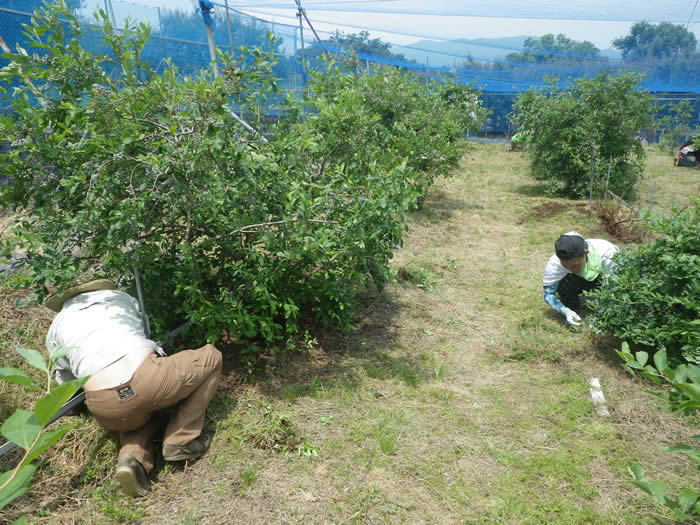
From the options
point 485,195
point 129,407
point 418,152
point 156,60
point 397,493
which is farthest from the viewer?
point 485,195

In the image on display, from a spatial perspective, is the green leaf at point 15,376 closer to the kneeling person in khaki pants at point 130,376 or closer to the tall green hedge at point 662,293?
the kneeling person in khaki pants at point 130,376

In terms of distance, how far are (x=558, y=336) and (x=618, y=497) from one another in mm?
1789

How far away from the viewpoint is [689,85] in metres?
20.5

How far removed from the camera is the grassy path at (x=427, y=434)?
7.83ft

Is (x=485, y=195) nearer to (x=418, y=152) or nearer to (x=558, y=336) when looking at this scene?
(x=418, y=152)

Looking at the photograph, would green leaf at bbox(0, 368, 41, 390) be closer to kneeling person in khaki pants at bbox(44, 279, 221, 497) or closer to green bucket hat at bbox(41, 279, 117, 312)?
kneeling person in khaki pants at bbox(44, 279, 221, 497)

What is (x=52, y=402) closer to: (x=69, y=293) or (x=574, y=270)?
(x=69, y=293)

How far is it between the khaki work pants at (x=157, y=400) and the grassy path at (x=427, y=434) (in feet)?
0.68

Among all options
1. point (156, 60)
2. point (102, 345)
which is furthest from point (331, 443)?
point (156, 60)

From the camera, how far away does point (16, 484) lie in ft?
2.15

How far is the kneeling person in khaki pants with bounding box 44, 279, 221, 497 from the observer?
7.65ft

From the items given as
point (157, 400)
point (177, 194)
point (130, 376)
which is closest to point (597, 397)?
point (157, 400)

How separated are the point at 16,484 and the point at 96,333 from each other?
2.01 metres

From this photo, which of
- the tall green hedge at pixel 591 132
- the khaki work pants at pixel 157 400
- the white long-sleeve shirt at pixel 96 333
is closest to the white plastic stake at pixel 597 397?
the khaki work pants at pixel 157 400
